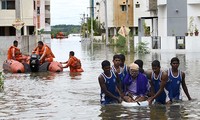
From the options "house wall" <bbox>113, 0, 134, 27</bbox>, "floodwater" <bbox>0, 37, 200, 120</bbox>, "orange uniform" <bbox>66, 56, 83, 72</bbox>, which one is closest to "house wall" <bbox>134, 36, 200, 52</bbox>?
"orange uniform" <bbox>66, 56, 83, 72</bbox>

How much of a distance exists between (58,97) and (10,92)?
2.35 meters

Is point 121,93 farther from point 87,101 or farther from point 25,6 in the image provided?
point 25,6

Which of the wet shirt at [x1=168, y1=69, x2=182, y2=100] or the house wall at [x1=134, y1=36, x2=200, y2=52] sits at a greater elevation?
the house wall at [x1=134, y1=36, x2=200, y2=52]

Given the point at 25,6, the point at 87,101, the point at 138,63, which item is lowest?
the point at 87,101

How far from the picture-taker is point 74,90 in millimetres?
19188

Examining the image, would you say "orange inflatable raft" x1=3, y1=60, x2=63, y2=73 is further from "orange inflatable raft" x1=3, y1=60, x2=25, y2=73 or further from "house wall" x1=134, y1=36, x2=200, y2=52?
"house wall" x1=134, y1=36, x2=200, y2=52

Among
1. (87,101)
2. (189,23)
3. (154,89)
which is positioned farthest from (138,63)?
(189,23)

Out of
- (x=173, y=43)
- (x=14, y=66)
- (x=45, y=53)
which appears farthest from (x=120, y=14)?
(x=14, y=66)

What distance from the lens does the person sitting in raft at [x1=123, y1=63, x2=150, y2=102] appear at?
13430 mm

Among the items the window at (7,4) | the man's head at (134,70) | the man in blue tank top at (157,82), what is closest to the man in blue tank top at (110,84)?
the man's head at (134,70)

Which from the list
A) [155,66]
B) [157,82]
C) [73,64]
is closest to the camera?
[155,66]

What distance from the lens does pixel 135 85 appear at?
13.6 m

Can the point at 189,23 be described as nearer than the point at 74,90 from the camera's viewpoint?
No

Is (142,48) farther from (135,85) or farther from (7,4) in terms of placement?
(135,85)
